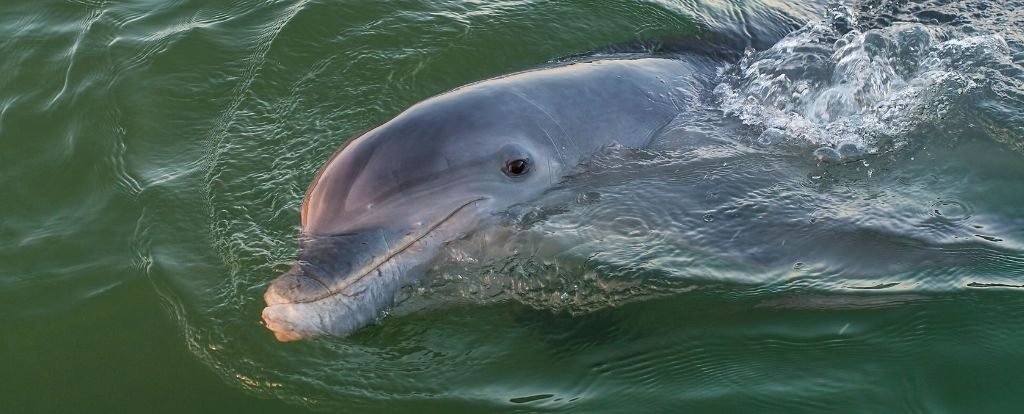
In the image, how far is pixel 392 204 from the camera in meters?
5.38

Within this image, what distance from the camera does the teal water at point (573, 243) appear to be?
209 inches

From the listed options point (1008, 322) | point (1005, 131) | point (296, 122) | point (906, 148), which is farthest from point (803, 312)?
point (296, 122)

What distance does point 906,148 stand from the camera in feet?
23.3

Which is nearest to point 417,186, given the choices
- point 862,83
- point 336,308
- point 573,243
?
point 336,308

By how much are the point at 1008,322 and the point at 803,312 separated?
117 cm

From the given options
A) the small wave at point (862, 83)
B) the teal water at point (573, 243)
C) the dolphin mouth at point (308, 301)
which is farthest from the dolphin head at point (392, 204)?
the small wave at point (862, 83)

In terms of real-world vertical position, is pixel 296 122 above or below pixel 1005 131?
below

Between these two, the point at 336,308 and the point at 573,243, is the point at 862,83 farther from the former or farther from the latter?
the point at 336,308

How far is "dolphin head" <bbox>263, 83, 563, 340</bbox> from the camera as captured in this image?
5.23 metres

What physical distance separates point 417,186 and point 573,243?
122 centimetres

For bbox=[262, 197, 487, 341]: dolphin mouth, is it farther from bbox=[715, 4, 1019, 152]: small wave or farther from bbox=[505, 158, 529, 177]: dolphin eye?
bbox=[715, 4, 1019, 152]: small wave

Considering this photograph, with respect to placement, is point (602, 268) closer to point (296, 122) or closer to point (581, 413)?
point (581, 413)

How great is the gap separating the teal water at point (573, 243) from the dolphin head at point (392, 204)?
21cm

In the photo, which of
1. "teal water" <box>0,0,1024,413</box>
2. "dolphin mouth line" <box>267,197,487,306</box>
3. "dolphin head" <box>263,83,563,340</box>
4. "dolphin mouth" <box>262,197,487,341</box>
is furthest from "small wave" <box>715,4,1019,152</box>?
"dolphin mouth" <box>262,197,487,341</box>
